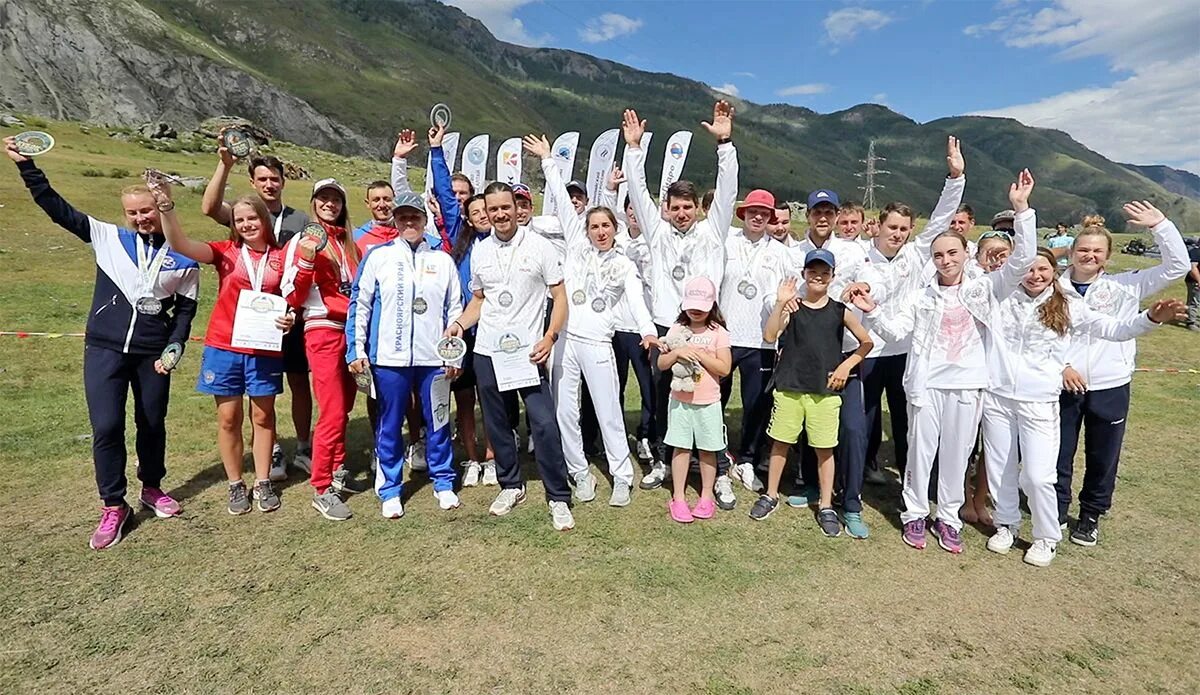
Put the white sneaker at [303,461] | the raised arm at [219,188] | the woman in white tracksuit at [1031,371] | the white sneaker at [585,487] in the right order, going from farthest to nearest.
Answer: the white sneaker at [303,461], the white sneaker at [585,487], the raised arm at [219,188], the woman in white tracksuit at [1031,371]

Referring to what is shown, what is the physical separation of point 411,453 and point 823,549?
3.66 metres

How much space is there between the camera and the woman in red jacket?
4.81 m

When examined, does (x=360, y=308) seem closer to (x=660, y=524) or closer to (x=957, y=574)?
(x=660, y=524)

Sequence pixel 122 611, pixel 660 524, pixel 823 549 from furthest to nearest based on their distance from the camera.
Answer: pixel 660 524, pixel 823 549, pixel 122 611

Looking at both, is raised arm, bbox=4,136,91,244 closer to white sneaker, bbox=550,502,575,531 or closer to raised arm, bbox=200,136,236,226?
raised arm, bbox=200,136,236,226

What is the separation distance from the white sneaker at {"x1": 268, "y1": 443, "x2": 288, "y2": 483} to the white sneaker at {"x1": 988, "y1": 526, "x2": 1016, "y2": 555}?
5715 mm

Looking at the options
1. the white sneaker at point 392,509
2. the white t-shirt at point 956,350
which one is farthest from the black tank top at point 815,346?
the white sneaker at point 392,509

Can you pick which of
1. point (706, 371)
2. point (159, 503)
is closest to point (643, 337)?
point (706, 371)

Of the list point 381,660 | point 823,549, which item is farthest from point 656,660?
point 823,549

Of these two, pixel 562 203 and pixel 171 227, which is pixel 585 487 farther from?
pixel 171 227

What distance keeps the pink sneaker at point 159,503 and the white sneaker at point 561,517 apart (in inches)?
113

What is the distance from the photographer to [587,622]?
3.66 m

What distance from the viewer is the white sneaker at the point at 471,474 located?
5.59 meters

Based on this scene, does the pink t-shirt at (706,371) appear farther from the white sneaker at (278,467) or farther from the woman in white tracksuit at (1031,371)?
the white sneaker at (278,467)
